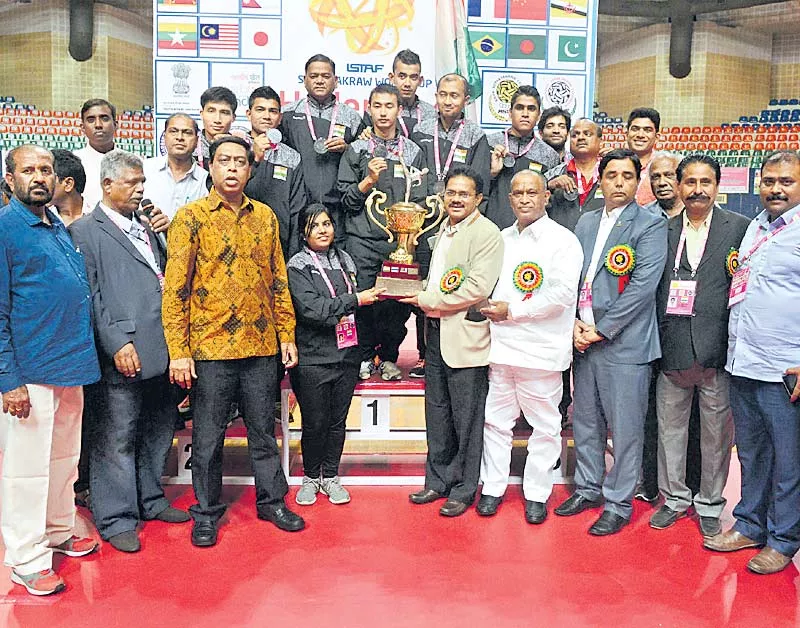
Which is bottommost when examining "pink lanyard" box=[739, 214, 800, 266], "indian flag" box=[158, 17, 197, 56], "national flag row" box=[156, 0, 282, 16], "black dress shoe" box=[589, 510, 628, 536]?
"black dress shoe" box=[589, 510, 628, 536]

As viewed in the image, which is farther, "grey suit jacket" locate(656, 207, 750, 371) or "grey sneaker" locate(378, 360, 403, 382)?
"grey sneaker" locate(378, 360, 403, 382)

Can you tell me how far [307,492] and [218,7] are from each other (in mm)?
4961

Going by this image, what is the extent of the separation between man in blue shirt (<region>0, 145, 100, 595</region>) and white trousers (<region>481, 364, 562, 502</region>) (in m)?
1.78

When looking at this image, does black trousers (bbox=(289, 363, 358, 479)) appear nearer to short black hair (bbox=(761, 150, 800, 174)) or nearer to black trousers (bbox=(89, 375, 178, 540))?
black trousers (bbox=(89, 375, 178, 540))

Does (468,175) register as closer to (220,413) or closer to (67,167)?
(220,413)

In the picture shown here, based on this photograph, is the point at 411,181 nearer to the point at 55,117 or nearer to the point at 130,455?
the point at 130,455

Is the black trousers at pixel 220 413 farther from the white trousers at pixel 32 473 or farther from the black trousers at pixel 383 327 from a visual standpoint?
the black trousers at pixel 383 327

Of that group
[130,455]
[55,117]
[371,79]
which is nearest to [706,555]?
[130,455]

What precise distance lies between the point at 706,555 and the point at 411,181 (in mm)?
2241

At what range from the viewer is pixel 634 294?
339 centimetres

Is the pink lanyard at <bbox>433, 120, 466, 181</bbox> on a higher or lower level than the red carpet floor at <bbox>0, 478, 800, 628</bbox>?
higher

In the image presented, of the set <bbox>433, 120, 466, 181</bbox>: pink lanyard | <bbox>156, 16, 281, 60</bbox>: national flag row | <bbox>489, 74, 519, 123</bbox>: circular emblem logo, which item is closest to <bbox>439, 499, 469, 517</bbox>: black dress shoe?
<bbox>433, 120, 466, 181</bbox>: pink lanyard

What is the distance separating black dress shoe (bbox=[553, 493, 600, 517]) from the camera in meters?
3.66

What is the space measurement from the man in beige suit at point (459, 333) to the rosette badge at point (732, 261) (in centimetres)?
98
